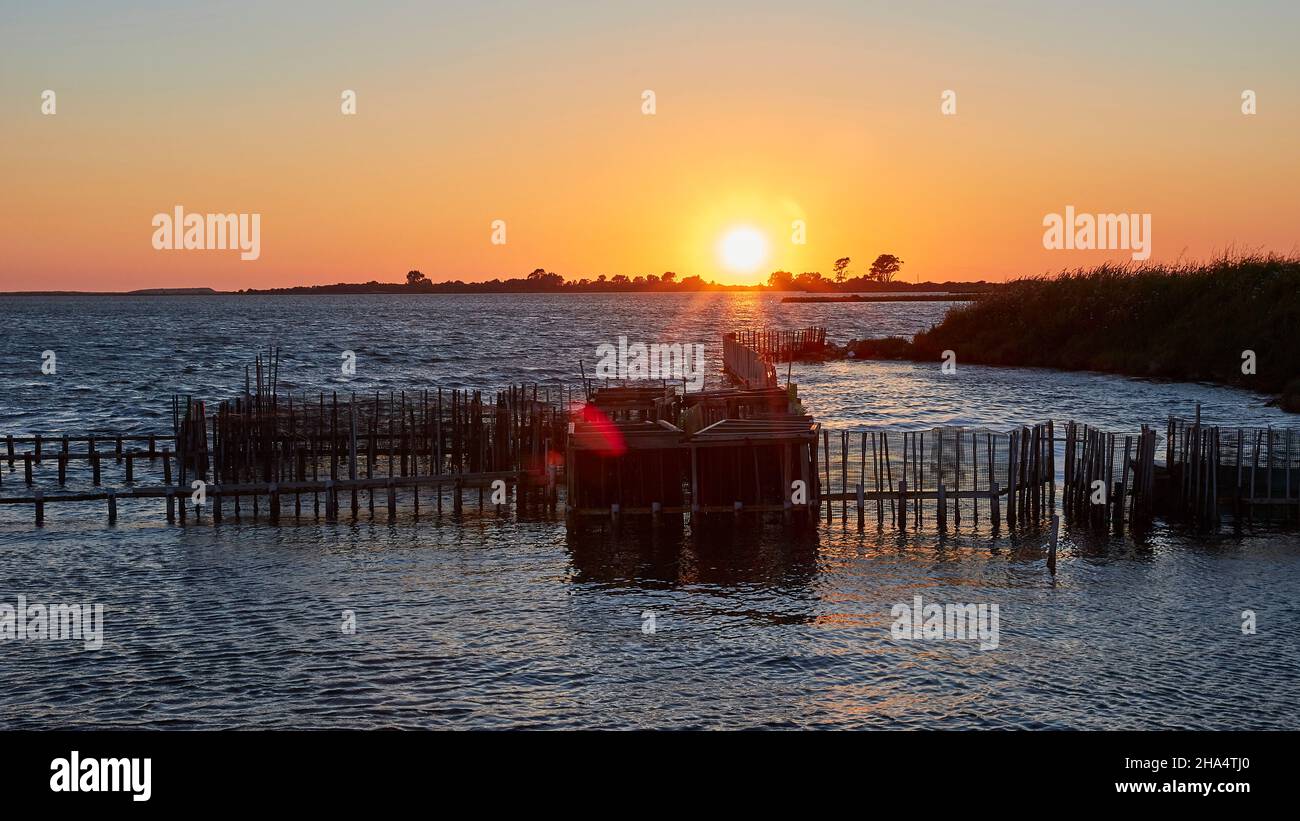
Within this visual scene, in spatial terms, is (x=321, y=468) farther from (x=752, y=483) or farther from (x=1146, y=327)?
(x=1146, y=327)

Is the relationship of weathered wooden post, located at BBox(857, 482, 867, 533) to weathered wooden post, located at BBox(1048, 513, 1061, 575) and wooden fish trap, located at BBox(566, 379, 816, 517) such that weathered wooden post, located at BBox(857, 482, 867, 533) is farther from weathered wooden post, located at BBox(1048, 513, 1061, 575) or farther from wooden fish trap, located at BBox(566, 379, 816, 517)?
weathered wooden post, located at BBox(1048, 513, 1061, 575)

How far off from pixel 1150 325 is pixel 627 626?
222 ft

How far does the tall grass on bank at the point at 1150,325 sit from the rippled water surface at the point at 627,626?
35.0 metres

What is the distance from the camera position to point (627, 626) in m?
20.2

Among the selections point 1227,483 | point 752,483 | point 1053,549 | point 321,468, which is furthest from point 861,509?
point 321,468

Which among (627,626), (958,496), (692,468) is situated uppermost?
(692,468)

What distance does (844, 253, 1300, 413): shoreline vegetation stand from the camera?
6544cm
